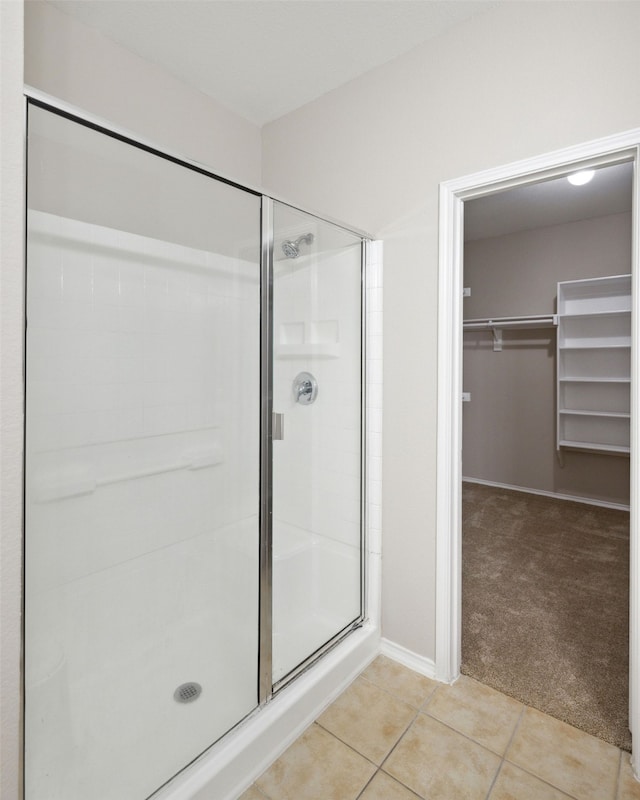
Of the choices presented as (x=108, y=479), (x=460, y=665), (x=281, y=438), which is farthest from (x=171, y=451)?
(x=460, y=665)

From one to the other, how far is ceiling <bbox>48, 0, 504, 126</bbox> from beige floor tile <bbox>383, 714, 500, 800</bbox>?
2.70m

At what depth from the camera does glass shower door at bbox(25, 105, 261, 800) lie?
1.33 meters

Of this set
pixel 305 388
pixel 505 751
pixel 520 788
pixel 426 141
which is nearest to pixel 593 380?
pixel 426 141

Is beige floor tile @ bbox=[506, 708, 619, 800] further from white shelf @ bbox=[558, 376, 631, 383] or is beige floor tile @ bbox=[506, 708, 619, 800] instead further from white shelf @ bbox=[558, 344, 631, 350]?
white shelf @ bbox=[558, 344, 631, 350]

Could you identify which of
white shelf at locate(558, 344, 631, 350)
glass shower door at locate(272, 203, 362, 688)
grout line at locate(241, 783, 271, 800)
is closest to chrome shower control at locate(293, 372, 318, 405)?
glass shower door at locate(272, 203, 362, 688)

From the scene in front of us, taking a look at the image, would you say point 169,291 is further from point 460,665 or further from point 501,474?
point 501,474

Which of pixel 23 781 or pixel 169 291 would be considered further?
pixel 169 291

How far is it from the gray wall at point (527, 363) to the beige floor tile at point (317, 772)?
3.66 meters

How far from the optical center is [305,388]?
1.98 m

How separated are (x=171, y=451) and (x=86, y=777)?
120 centimetres

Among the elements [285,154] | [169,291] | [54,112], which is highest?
[285,154]

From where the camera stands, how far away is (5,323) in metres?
0.81

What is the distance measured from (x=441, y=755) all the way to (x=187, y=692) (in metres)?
0.91

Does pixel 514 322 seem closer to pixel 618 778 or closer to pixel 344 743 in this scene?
pixel 618 778
